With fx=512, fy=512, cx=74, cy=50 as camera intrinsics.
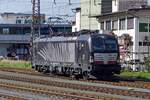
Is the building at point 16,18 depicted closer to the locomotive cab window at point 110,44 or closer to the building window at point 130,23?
the building window at point 130,23

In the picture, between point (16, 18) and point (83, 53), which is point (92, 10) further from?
point (16, 18)

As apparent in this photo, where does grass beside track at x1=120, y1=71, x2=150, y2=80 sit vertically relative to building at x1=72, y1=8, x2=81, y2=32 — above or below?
below

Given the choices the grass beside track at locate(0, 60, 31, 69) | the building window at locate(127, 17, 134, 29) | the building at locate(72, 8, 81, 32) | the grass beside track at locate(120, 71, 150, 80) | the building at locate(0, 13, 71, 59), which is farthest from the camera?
the building at locate(0, 13, 71, 59)

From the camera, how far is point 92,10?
A: 2714 inches

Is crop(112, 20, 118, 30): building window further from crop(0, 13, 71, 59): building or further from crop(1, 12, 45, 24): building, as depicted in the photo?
crop(1, 12, 45, 24): building

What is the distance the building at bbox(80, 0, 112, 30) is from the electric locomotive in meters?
30.4

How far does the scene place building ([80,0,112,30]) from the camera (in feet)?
223

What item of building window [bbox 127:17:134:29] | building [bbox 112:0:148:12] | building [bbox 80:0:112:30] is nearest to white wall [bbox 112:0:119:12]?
building [bbox 112:0:148:12]

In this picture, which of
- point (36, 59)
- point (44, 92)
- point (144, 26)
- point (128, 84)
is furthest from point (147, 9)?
point (44, 92)

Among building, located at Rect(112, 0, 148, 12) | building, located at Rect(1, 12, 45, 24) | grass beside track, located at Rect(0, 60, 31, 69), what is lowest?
grass beside track, located at Rect(0, 60, 31, 69)

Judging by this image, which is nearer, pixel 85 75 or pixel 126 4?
pixel 85 75

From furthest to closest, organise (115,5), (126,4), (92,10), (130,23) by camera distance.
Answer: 1. (92,10)
2. (115,5)
3. (126,4)
4. (130,23)

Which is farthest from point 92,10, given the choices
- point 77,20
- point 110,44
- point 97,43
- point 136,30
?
point 97,43

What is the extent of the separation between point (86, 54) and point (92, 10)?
124 feet
